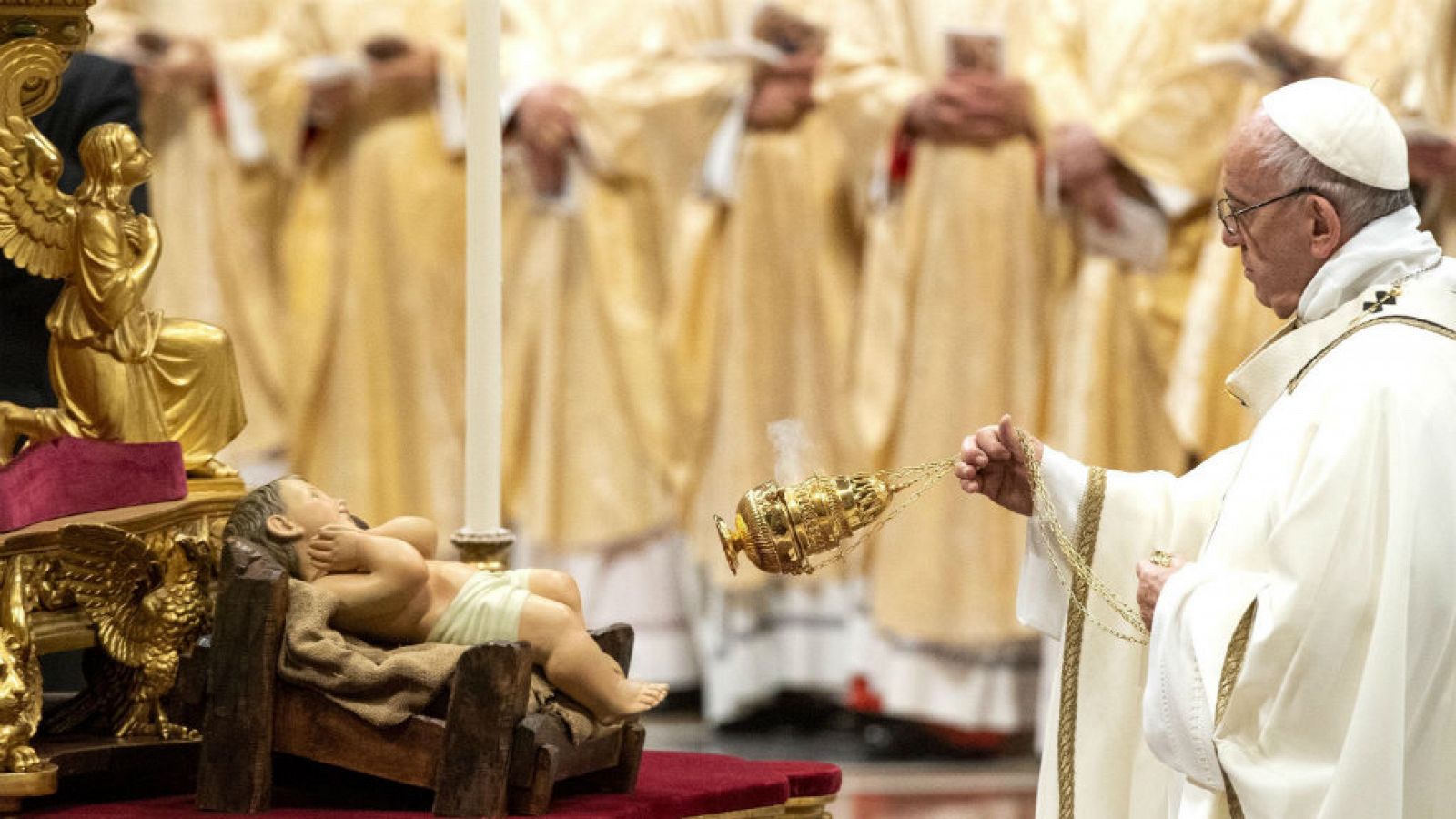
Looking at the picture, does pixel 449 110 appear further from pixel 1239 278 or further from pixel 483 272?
pixel 483 272

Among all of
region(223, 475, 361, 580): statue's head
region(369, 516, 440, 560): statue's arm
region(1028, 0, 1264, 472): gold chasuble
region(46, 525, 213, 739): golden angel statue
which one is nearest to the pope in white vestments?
region(369, 516, 440, 560): statue's arm

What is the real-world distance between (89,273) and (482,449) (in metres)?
0.64

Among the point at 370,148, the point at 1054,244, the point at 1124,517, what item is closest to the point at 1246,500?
the point at 1124,517

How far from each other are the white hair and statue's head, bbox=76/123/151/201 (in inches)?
67.0

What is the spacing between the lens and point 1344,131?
9.90ft

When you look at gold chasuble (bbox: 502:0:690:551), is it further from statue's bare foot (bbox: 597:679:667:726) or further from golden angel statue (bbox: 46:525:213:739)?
statue's bare foot (bbox: 597:679:667:726)

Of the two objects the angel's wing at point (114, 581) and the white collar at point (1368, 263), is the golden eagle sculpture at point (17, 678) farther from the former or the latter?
the white collar at point (1368, 263)

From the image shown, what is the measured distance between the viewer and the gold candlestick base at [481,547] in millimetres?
3086

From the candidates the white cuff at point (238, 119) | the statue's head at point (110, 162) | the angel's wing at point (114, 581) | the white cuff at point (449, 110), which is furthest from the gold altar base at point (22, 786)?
the white cuff at point (238, 119)

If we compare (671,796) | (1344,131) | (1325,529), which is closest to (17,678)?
(671,796)

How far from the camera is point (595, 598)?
8.20m

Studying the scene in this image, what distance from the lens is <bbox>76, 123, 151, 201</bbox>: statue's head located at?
302cm

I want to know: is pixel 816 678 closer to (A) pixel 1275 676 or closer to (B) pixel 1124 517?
(B) pixel 1124 517

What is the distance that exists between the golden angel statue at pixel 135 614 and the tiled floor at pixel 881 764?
3616mm
